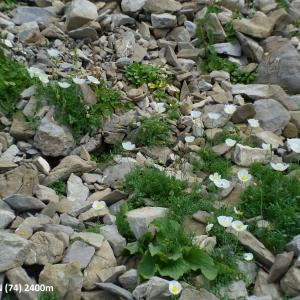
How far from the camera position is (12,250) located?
409cm

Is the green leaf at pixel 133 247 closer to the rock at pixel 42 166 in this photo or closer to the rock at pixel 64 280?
the rock at pixel 64 280

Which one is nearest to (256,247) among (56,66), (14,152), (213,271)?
(213,271)

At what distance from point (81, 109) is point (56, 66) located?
2.71 ft

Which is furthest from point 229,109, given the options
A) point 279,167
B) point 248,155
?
point 279,167

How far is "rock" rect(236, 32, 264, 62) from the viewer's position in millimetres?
6973

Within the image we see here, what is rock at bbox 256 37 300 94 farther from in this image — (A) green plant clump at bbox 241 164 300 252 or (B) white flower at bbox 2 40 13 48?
(B) white flower at bbox 2 40 13 48

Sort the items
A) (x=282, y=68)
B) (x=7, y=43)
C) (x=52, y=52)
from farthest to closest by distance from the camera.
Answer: (x=282, y=68)
(x=7, y=43)
(x=52, y=52)

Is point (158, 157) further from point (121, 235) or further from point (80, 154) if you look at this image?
point (121, 235)

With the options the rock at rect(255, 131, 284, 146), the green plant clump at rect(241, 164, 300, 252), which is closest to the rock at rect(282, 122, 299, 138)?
the rock at rect(255, 131, 284, 146)

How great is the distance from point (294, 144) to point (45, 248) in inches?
92.0

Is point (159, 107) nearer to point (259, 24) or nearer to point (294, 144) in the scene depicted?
point (294, 144)

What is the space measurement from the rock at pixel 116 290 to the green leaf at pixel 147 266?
6.7 inches

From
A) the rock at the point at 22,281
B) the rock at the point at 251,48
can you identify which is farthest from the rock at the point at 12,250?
the rock at the point at 251,48

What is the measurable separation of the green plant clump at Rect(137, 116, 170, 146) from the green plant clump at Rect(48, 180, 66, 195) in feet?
2.80
